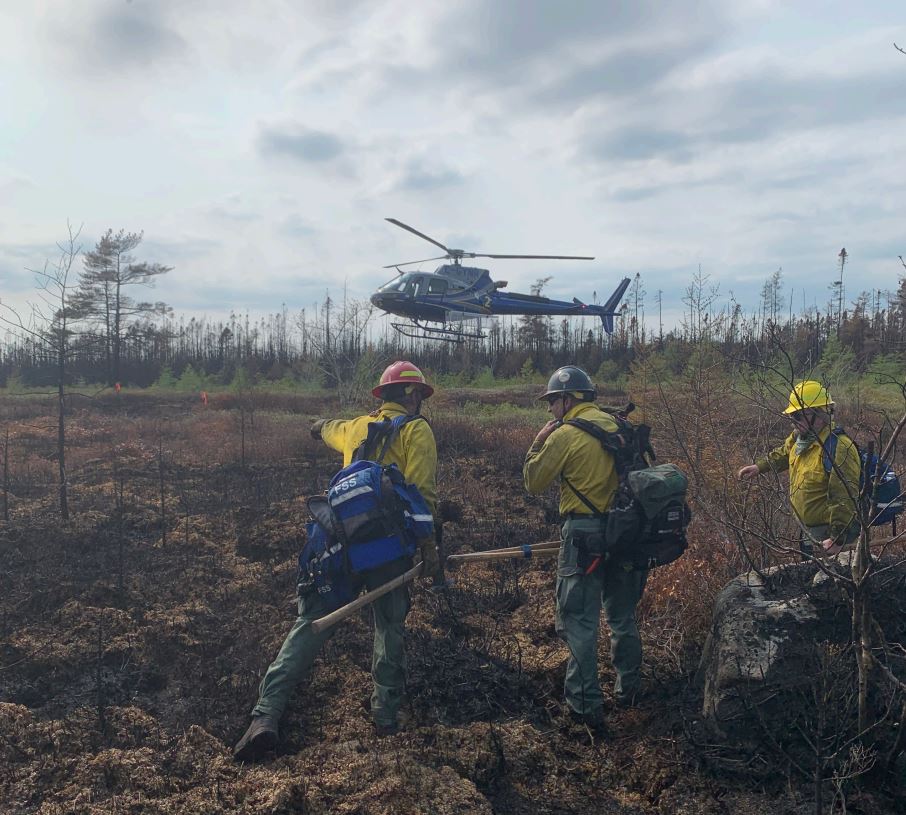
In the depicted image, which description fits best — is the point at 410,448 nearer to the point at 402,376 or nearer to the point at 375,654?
the point at 402,376

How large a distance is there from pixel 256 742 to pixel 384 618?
0.91 m

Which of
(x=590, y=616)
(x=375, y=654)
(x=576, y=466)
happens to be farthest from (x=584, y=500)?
(x=375, y=654)

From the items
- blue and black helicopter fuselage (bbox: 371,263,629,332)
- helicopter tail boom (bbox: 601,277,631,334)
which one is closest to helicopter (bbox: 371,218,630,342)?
blue and black helicopter fuselage (bbox: 371,263,629,332)

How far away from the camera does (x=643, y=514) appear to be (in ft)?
12.7

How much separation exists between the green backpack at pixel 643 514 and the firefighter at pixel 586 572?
0.17 ft

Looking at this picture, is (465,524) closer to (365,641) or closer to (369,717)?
(365,641)

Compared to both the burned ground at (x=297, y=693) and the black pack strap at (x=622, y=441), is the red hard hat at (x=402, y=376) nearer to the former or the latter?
the black pack strap at (x=622, y=441)

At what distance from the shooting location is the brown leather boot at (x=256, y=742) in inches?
136

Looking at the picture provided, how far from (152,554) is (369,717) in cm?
418

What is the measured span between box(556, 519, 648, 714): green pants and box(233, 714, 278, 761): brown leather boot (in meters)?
1.68

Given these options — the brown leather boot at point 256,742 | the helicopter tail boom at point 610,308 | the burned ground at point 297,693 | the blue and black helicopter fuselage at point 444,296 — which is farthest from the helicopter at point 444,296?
the brown leather boot at point 256,742

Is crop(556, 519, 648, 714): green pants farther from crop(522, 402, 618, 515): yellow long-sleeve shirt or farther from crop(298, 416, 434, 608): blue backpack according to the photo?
crop(298, 416, 434, 608): blue backpack

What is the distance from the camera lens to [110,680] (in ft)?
14.5

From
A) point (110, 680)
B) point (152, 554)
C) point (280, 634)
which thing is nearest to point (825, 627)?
point (280, 634)
